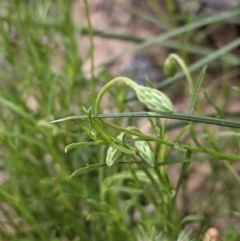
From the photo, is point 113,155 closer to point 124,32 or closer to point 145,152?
point 145,152

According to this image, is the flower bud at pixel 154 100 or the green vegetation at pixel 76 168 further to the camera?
the green vegetation at pixel 76 168

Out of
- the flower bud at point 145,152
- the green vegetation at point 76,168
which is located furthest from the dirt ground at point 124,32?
the flower bud at point 145,152

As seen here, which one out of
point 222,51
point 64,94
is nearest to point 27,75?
point 64,94

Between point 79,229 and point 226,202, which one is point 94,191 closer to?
point 79,229

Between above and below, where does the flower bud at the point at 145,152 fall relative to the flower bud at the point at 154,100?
below

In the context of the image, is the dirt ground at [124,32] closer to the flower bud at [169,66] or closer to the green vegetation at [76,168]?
the green vegetation at [76,168]

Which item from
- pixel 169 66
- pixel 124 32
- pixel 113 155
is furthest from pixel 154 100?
pixel 124 32

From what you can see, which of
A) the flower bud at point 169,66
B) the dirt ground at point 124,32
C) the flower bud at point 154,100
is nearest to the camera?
the flower bud at point 154,100

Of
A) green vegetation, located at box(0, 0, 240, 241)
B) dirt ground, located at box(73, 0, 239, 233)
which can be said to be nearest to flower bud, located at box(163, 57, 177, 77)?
green vegetation, located at box(0, 0, 240, 241)

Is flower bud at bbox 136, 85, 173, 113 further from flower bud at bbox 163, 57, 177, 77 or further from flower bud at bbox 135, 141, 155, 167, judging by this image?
flower bud at bbox 163, 57, 177, 77
